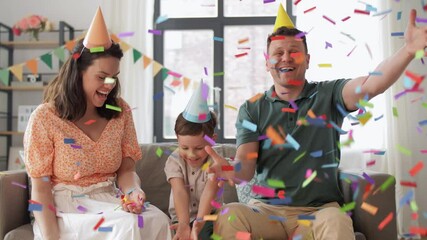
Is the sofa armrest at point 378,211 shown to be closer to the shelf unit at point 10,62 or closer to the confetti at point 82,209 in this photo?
the confetti at point 82,209

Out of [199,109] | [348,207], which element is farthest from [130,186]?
[348,207]

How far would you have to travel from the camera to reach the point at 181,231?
1939 millimetres

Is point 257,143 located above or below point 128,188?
above

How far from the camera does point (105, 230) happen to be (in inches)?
71.4

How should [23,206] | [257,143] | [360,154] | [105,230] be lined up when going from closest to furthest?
[105,230]
[257,143]
[23,206]
[360,154]

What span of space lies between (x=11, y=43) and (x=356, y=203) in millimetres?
3773

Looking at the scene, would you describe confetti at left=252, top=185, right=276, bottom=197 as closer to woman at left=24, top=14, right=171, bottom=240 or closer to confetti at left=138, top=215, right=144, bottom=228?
woman at left=24, top=14, right=171, bottom=240

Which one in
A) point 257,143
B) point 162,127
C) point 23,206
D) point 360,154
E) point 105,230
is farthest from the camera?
point 162,127

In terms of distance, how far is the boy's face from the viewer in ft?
6.84

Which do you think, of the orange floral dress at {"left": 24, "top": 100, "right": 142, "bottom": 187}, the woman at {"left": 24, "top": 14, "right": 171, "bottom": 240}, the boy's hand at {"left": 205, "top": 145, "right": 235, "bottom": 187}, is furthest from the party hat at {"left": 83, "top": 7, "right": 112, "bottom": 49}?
the boy's hand at {"left": 205, "top": 145, "right": 235, "bottom": 187}

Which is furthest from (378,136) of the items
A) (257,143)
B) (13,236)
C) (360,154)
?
(13,236)

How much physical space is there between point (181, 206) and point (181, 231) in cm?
15

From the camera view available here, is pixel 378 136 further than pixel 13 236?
Yes

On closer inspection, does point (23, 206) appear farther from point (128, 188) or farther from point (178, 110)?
point (178, 110)
